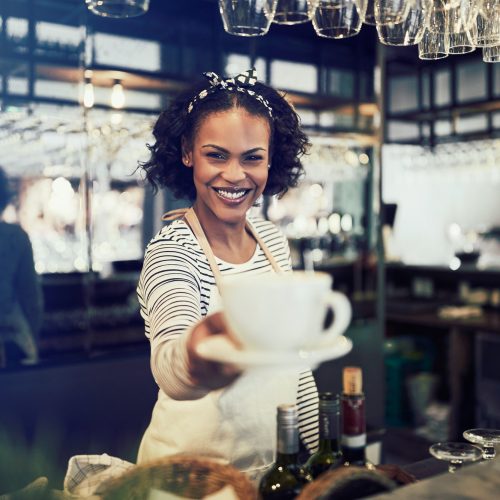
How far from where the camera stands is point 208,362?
34.0 inches

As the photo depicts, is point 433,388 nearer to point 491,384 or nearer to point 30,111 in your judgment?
point 491,384

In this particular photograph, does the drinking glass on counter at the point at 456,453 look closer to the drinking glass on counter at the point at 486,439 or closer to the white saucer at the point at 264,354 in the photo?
the drinking glass on counter at the point at 486,439

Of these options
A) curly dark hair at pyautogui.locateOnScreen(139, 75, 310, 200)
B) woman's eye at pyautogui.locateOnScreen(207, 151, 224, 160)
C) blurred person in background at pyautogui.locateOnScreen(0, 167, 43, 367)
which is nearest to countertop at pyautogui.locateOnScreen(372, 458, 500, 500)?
woman's eye at pyautogui.locateOnScreen(207, 151, 224, 160)

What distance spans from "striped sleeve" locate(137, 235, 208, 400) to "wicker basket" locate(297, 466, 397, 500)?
0.66 ft

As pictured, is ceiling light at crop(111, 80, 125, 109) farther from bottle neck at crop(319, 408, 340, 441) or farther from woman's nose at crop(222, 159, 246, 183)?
bottle neck at crop(319, 408, 340, 441)

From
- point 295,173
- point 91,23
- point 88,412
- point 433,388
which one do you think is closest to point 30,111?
point 91,23

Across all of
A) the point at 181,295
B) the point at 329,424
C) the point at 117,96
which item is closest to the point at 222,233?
the point at 181,295

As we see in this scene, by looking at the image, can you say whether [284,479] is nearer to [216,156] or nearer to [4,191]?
[216,156]

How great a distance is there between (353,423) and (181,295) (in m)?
0.34

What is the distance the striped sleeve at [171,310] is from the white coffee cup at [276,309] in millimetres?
136

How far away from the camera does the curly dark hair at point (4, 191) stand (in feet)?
9.65

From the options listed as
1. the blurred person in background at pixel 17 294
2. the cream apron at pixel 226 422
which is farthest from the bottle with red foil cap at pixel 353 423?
the blurred person in background at pixel 17 294

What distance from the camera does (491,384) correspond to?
4.31 metres

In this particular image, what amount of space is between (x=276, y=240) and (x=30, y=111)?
1732mm
